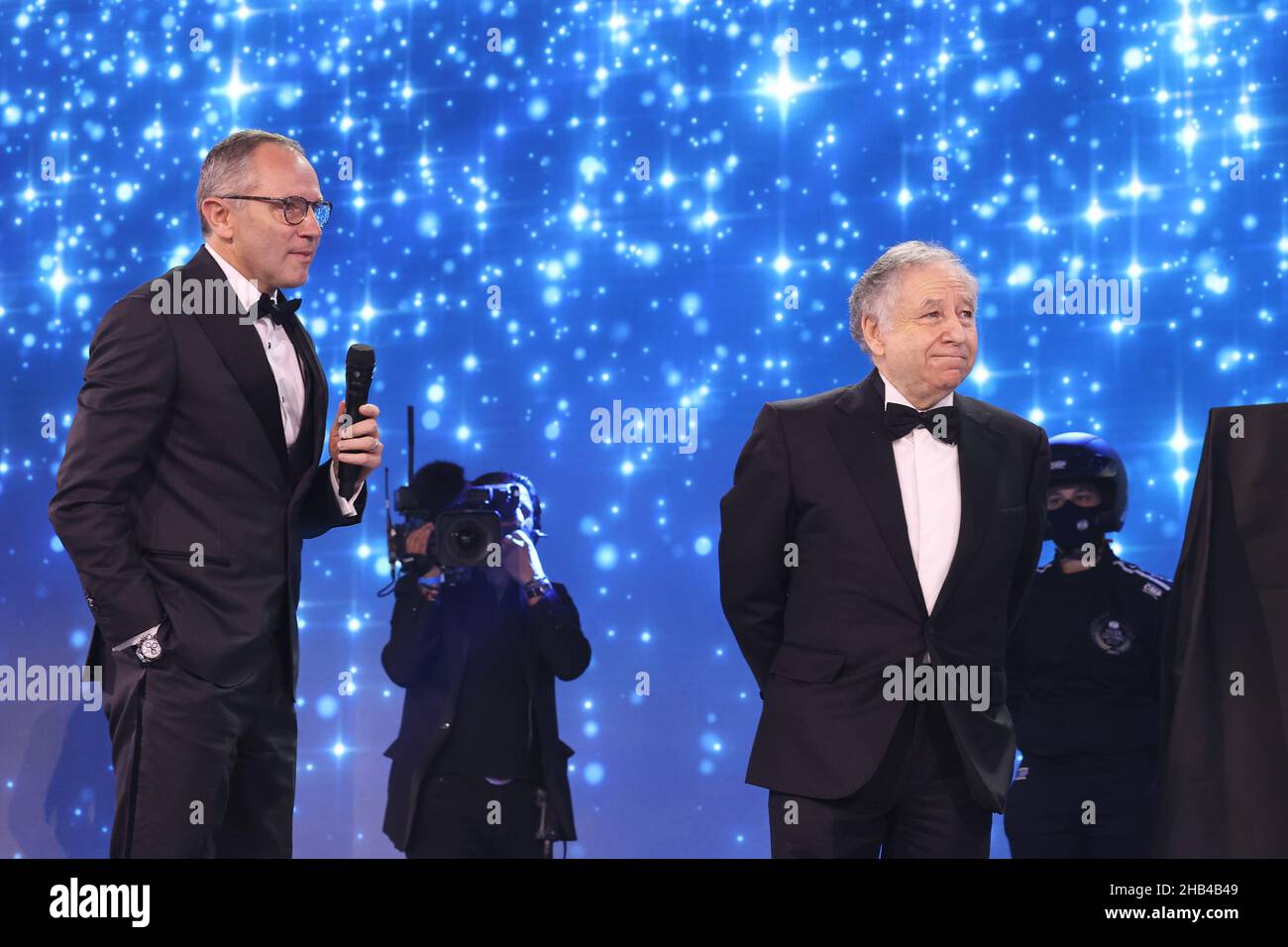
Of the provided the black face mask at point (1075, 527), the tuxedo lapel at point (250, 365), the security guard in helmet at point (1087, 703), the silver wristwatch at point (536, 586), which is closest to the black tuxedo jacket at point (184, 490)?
the tuxedo lapel at point (250, 365)

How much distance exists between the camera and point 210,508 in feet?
6.77

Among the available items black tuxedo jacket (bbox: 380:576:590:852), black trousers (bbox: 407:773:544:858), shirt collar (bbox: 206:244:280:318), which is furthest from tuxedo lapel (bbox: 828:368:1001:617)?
black trousers (bbox: 407:773:544:858)

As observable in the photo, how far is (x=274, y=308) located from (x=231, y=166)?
10.5 inches

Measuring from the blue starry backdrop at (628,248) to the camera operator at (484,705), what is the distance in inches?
24.6

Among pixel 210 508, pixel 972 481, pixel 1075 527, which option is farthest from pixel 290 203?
pixel 1075 527

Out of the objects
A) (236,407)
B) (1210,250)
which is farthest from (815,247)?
(236,407)

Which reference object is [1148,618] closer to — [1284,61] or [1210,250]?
[1210,250]

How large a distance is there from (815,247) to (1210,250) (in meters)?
1.23

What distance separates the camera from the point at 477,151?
13.8ft

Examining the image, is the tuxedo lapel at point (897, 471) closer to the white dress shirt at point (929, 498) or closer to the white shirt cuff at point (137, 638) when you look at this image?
the white dress shirt at point (929, 498)

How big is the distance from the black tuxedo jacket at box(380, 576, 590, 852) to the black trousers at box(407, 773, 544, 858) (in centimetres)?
6

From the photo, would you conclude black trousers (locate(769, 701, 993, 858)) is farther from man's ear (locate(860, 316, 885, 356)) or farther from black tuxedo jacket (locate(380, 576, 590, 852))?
black tuxedo jacket (locate(380, 576, 590, 852))

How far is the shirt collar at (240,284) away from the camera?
2211mm

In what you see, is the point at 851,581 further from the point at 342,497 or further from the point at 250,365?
the point at 250,365
